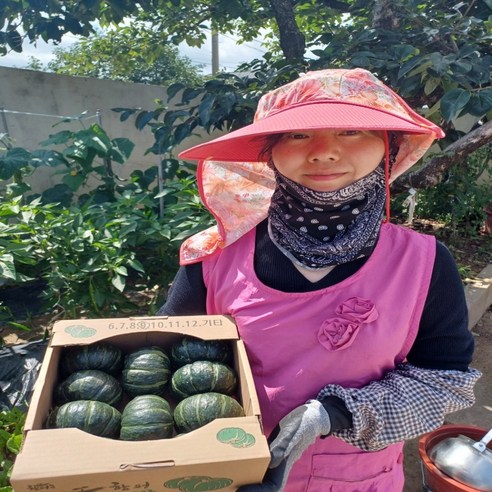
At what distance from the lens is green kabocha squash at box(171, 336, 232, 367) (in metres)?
1.31

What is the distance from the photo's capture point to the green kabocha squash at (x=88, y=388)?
1189mm

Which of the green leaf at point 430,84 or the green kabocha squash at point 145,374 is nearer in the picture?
the green kabocha squash at point 145,374

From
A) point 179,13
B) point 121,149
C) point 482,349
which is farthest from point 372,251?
point 179,13

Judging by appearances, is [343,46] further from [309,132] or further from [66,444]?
[66,444]

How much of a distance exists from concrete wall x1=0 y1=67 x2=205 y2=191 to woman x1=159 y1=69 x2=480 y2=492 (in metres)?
4.02

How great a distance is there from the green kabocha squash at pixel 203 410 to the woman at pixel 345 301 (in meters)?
0.13

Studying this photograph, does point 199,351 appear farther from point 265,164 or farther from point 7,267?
point 7,267

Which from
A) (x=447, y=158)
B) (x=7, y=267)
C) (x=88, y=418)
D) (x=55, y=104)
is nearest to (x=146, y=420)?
(x=88, y=418)

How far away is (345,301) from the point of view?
3.97 feet

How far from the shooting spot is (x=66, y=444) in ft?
3.06

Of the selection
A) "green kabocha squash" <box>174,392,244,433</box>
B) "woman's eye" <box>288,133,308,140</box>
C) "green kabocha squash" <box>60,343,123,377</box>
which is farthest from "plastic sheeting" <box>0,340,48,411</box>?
"woman's eye" <box>288,133,308,140</box>

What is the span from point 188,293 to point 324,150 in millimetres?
625

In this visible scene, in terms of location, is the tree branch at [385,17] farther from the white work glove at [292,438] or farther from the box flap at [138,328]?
the white work glove at [292,438]

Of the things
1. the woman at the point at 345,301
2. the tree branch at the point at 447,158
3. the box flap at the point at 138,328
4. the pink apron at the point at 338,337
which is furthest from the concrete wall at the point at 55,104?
the pink apron at the point at 338,337
